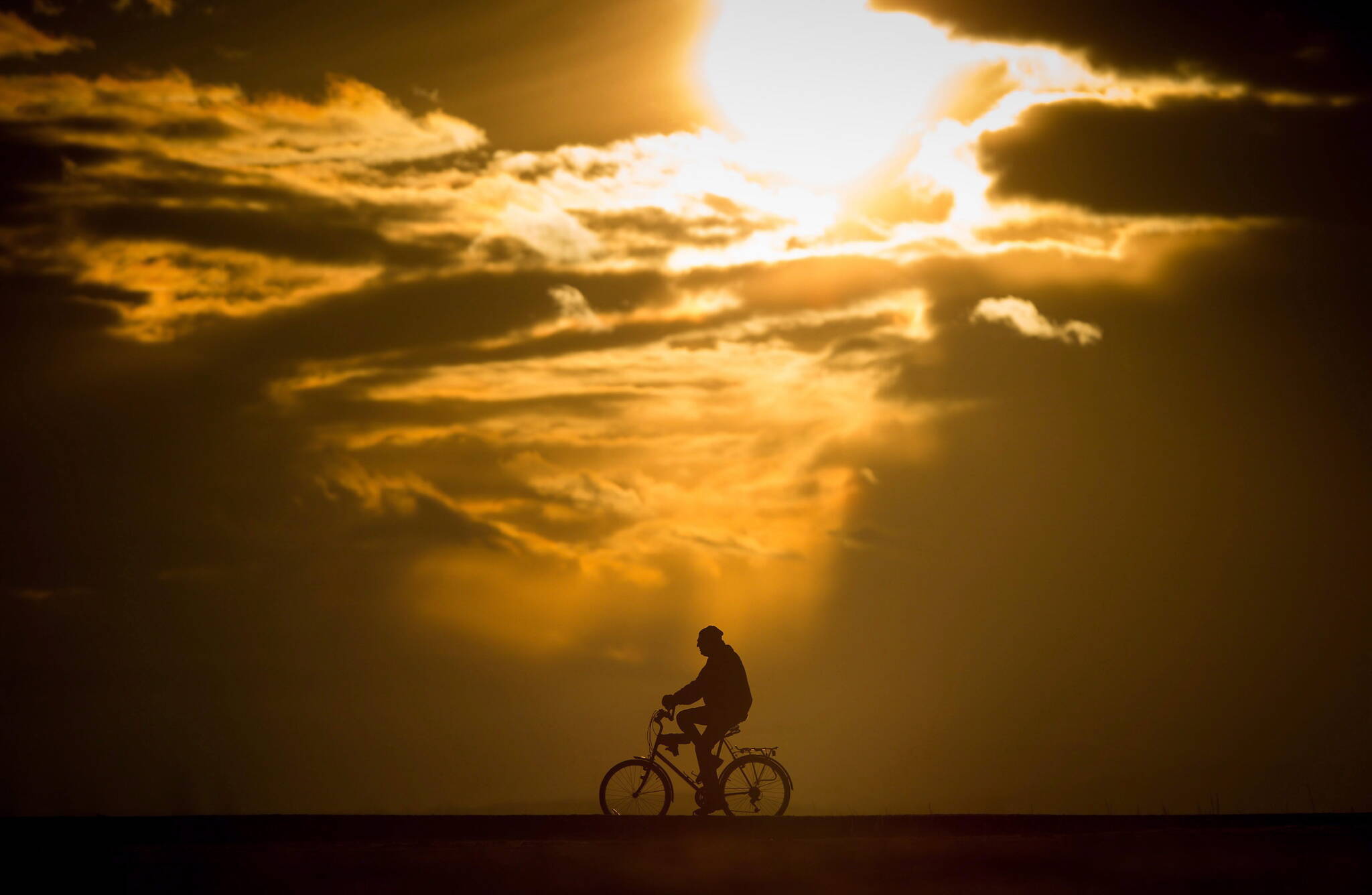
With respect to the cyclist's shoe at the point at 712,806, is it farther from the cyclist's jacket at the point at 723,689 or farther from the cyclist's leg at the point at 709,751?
the cyclist's jacket at the point at 723,689

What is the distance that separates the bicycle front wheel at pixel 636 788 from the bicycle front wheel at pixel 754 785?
2.47 ft

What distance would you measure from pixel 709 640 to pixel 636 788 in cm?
215

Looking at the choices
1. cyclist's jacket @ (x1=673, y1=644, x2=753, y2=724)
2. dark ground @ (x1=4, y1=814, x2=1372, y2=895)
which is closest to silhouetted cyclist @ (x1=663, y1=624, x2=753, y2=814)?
cyclist's jacket @ (x1=673, y1=644, x2=753, y2=724)

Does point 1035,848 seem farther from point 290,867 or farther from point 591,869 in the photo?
point 290,867

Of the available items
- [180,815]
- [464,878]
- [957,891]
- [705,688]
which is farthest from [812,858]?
[180,815]

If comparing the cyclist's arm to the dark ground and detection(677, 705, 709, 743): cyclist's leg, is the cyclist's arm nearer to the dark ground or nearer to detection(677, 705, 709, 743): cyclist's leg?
detection(677, 705, 709, 743): cyclist's leg

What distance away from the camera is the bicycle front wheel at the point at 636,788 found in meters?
16.9

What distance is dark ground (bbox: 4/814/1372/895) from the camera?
407 inches

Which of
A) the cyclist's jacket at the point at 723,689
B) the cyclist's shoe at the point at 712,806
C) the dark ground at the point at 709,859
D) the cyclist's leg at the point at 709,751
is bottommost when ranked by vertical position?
the dark ground at the point at 709,859

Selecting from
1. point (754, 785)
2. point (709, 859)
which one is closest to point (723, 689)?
point (754, 785)

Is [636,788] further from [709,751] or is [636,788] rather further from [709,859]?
[709,859]

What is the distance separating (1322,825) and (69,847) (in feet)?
40.6

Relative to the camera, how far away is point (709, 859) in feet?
37.5

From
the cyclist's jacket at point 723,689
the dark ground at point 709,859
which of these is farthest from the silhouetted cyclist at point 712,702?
the dark ground at point 709,859
